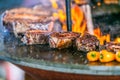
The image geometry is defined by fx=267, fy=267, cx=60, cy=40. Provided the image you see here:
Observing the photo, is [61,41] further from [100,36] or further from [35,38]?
[100,36]

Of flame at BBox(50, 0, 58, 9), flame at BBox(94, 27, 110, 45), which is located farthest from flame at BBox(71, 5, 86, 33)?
flame at BBox(50, 0, 58, 9)

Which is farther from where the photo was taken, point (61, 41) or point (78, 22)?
point (78, 22)

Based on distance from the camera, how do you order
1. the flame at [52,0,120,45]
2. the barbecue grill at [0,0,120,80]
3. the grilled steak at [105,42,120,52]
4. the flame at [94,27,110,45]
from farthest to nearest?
1. the flame at [52,0,120,45]
2. the flame at [94,27,110,45]
3. the grilled steak at [105,42,120,52]
4. the barbecue grill at [0,0,120,80]

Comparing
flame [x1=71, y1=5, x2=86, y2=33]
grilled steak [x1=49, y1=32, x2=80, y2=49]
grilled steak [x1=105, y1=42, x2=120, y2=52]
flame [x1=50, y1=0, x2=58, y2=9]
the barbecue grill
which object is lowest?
the barbecue grill

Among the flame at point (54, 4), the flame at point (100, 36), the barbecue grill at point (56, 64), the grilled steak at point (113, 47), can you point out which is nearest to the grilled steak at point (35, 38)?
the barbecue grill at point (56, 64)

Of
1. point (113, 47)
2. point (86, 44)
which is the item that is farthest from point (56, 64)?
point (113, 47)

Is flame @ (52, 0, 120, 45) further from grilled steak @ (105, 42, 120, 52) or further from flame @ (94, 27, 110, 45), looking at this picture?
grilled steak @ (105, 42, 120, 52)

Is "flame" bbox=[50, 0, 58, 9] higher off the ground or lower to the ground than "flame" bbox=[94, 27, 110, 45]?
higher

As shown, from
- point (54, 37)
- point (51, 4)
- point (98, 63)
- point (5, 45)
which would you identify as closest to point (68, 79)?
point (98, 63)

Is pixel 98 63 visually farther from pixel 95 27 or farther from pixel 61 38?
pixel 95 27
